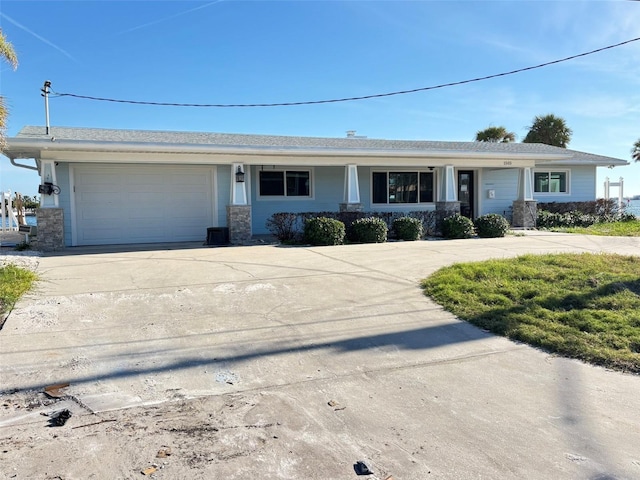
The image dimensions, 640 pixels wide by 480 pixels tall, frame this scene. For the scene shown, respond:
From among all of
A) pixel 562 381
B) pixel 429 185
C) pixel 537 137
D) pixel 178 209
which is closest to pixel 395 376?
pixel 562 381

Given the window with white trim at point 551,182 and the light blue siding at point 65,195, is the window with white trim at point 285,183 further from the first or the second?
the window with white trim at point 551,182

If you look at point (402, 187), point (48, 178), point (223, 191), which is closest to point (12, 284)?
point (48, 178)

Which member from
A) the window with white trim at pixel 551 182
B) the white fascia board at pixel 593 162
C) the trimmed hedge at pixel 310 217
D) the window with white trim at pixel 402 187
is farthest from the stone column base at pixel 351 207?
the window with white trim at pixel 551 182

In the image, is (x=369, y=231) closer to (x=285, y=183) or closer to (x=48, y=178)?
(x=285, y=183)

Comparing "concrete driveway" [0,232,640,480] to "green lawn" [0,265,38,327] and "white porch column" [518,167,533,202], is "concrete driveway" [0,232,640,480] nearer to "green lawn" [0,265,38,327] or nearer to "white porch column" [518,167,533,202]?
"green lawn" [0,265,38,327]

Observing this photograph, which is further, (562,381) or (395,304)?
(395,304)

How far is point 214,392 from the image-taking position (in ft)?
12.4

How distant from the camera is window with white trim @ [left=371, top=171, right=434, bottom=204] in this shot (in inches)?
706

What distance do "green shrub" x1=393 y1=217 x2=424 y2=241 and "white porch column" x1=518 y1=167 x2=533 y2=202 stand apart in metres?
5.95

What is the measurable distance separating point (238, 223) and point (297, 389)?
10528mm

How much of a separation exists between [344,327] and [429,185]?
1415 cm

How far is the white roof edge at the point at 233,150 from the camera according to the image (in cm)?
1152

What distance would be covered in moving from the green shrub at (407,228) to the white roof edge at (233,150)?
2.28 m

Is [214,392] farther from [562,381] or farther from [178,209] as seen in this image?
[178,209]
